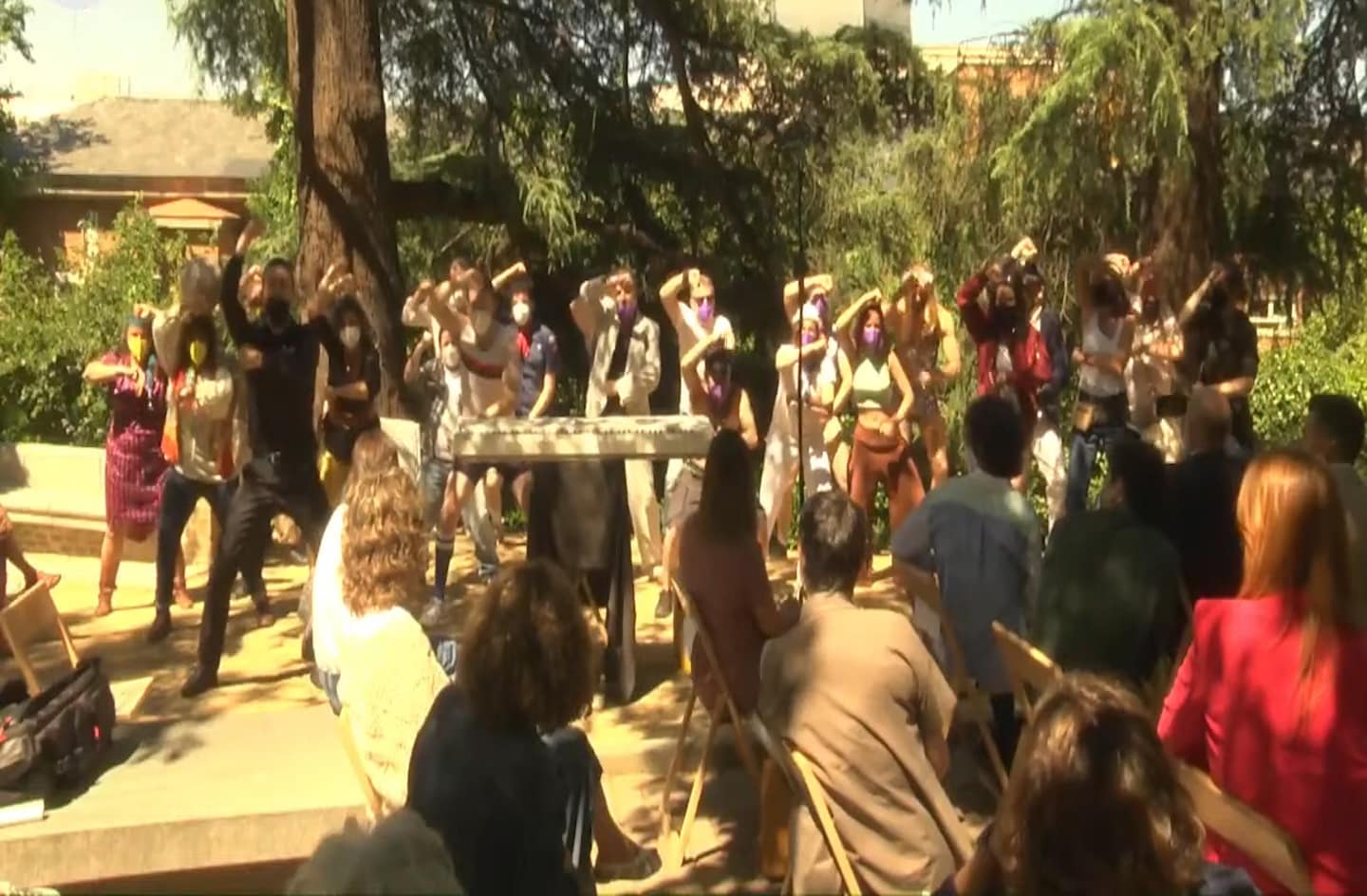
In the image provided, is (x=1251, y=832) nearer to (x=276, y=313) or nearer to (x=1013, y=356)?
(x=276, y=313)

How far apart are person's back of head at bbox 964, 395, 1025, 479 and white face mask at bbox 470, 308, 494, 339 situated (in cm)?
379

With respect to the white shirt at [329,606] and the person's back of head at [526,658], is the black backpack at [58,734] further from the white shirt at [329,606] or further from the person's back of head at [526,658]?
the person's back of head at [526,658]

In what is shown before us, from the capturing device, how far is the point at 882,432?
888 cm

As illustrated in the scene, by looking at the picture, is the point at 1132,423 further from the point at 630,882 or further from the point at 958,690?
the point at 630,882

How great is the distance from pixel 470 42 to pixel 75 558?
5.36 meters

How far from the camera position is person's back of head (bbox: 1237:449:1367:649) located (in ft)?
10.5

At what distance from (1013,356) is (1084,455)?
659 mm

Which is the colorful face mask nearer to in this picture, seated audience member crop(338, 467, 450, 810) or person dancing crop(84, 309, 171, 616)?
person dancing crop(84, 309, 171, 616)

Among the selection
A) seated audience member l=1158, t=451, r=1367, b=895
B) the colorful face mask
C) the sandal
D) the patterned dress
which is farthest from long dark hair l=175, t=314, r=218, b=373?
seated audience member l=1158, t=451, r=1367, b=895

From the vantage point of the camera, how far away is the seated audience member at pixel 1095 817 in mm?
2473

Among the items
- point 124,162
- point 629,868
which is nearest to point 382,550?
point 629,868

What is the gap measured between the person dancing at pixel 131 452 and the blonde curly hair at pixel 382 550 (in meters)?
4.59

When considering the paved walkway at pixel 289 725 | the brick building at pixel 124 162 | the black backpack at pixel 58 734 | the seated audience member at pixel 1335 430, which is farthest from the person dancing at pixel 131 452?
the brick building at pixel 124 162

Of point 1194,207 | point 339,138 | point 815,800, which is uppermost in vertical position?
point 339,138
